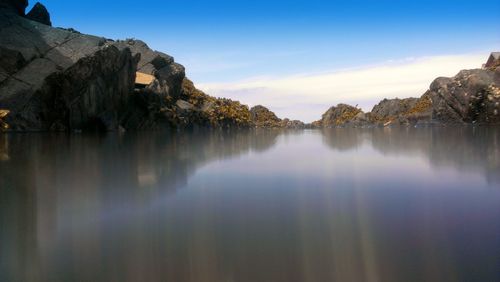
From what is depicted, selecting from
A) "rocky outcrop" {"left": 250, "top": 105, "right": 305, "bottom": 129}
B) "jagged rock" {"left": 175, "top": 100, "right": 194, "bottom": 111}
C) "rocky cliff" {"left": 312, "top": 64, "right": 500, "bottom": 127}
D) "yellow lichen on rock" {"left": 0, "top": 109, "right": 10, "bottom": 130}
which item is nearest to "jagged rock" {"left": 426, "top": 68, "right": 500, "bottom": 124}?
"rocky cliff" {"left": 312, "top": 64, "right": 500, "bottom": 127}

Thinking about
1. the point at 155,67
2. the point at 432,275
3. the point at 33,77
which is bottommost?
the point at 432,275

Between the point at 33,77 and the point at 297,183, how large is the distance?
5537 cm

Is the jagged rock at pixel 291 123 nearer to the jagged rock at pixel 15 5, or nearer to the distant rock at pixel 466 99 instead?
the distant rock at pixel 466 99

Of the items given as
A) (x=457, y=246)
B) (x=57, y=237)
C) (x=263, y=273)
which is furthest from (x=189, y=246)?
(x=457, y=246)

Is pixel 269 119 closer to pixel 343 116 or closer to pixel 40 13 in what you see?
pixel 343 116

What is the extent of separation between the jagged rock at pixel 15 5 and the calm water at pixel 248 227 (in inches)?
2809

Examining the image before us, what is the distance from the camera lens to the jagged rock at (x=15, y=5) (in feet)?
229

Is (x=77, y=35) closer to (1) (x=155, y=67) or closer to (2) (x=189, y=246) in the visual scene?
(1) (x=155, y=67)

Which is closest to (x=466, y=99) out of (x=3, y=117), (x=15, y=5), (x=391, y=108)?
(x=391, y=108)

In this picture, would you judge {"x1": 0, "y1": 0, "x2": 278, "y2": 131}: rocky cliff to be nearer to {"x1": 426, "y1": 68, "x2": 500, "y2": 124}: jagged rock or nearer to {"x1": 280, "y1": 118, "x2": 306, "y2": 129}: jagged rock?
{"x1": 426, "y1": 68, "x2": 500, "y2": 124}: jagged rock

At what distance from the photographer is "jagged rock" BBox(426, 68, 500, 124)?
262 feet

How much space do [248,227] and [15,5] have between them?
291 feet

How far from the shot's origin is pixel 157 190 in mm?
11344

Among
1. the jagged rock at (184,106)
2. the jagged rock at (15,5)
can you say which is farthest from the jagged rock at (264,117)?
the jagged rock at (15,5)
